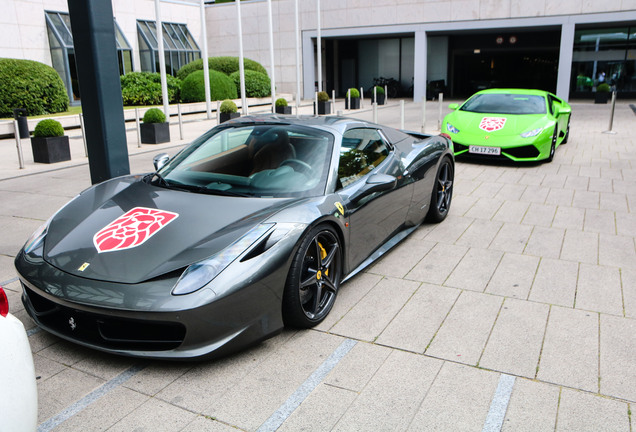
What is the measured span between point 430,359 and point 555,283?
5.88 feet

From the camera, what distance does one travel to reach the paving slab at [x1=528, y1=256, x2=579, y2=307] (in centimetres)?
427

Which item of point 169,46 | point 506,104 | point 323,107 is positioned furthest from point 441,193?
point 169,46

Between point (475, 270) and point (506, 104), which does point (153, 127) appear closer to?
point (506, 104)

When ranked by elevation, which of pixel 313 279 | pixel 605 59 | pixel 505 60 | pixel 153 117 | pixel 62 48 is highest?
pixel 62 48

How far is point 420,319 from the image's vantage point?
3.90 m

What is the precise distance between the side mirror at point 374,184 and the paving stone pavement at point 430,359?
0.77m

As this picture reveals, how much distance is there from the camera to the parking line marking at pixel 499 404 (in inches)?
107

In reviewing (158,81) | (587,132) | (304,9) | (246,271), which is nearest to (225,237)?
(246,271)

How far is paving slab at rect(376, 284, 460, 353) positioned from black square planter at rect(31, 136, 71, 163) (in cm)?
908

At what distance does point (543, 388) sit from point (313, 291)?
1.52 m

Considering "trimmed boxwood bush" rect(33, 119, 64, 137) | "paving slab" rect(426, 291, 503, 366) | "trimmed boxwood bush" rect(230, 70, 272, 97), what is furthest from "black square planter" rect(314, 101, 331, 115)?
"paving slab" rect(426, 291, 503, 366)

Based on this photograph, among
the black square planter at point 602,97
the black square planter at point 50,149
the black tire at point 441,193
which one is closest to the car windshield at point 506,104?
the black tire at point 441,193

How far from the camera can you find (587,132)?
14.9 m

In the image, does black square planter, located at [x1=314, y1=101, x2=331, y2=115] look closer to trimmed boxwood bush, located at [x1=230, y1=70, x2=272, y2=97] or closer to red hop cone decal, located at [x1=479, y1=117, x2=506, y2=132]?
trimmed boxwood bush, located at [x1=230, y1=70, x2=272, y2=97]
